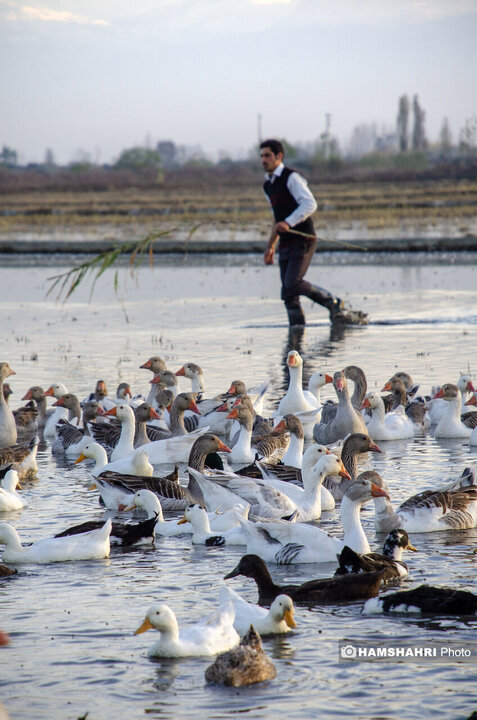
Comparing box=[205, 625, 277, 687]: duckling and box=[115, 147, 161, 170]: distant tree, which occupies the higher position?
box=[115, 147, 161, 170]: distant tree

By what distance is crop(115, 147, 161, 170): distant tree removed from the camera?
13388 cm

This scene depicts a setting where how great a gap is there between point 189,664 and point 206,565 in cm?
171

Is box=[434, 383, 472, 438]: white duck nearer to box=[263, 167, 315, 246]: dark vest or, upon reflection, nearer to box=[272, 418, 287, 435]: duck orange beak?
box=[272, 418, 287, 435]: duck orange beak

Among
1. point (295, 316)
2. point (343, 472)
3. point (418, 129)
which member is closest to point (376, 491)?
point (343, 472)

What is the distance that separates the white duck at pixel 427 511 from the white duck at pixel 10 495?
2853 millimetres

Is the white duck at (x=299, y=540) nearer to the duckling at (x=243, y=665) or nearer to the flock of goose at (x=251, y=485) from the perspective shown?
the flock of goose at (x=251, y=485)

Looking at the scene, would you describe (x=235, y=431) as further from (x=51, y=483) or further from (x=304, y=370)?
(x=304, y=370)

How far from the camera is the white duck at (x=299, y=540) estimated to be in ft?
24.4

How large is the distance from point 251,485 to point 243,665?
3287 millimetres

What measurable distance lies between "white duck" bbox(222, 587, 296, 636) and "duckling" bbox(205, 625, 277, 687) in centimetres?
50

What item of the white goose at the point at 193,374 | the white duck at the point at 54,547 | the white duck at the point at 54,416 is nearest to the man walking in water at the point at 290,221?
the white goose at the point at 193,374

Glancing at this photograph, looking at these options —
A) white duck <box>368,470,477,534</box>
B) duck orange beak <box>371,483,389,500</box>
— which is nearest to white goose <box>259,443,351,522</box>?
white duck <box>368,470,477,534</box>

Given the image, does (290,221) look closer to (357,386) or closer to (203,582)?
(357,386)

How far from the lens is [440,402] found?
12148 mm
